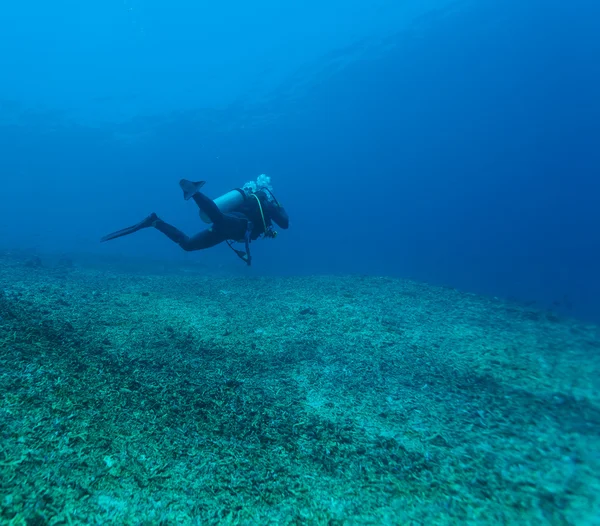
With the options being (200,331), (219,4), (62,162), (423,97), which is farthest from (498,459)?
(62,162)

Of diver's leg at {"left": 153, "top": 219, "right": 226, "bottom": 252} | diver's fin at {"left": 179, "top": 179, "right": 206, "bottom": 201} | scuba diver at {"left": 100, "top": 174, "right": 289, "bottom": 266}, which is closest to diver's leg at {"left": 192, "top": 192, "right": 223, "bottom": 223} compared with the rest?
scuba diver at {"left": 100, "top": 174, "right": 289, "bottom": 266}

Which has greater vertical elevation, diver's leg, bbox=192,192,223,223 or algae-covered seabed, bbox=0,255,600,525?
diver's leg, bbox=192,192,223,223

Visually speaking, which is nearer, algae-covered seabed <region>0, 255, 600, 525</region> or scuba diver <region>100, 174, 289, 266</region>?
algae-covered seabed <region>0, 255, 600, 525</region>

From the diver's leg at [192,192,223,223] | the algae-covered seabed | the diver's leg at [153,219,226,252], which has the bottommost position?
the algae-covered seabed

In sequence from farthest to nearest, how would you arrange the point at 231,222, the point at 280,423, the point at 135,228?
the point at 135,228, the point at 231,222, the point at 280,423

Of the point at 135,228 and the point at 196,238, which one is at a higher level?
the point at 135,228

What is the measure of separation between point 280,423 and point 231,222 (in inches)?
216

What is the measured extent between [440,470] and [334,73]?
82952 millimetres

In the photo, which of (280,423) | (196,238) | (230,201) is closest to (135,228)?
(196,238)

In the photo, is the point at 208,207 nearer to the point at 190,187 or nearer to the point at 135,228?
the point at 190,187

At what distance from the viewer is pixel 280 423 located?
13.3 ft

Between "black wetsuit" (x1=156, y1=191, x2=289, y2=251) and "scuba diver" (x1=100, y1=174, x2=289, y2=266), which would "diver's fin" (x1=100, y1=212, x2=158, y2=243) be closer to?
"scuba diver" (x1=100, y1=174, x2=289, y2=266)

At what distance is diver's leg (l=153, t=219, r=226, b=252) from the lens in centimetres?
860

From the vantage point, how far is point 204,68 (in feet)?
285
